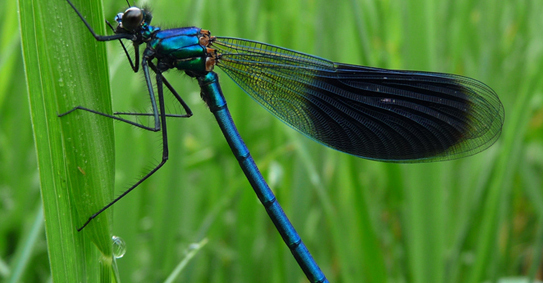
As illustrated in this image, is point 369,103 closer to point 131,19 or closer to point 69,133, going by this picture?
point 131,19

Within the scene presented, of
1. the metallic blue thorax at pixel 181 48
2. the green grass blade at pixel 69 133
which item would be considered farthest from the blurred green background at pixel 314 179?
the green grass blade at pixel 69 133

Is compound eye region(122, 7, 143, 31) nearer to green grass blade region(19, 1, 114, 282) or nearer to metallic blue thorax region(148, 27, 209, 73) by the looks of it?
metallic blue thorax region(148, 27, 209, 73)

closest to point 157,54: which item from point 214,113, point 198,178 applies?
point 214,113

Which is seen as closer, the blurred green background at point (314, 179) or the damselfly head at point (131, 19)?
the damselfly head at point (131, 19)

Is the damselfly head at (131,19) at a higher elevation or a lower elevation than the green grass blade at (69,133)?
higher

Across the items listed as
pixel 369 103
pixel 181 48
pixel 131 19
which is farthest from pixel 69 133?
pixel 369 103

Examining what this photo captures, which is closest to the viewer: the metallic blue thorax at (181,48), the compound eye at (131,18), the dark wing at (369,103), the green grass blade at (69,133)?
the green grass blade at (69,133)

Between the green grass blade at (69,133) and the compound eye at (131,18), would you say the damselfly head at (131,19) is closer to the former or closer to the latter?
the compound eye at (131,18)

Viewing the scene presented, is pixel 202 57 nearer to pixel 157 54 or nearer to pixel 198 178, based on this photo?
pixel 157 54
